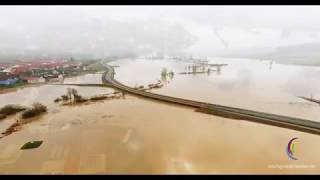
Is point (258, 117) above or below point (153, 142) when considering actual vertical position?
above

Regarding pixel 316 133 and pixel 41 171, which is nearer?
pixel 41 171

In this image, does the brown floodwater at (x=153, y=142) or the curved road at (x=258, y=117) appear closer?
the brown floodwater at (x=153, y=142)

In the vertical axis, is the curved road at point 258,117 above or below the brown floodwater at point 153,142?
above

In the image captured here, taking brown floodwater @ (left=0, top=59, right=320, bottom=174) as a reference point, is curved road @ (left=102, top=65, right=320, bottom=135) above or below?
above

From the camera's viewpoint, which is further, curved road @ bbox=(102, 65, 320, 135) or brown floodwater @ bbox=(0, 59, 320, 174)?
curved road @ bbox=(102, 65, 320, 135)

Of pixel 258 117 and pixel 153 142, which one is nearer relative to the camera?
pixel 153 142

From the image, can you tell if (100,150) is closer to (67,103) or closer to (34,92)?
(67,103)
